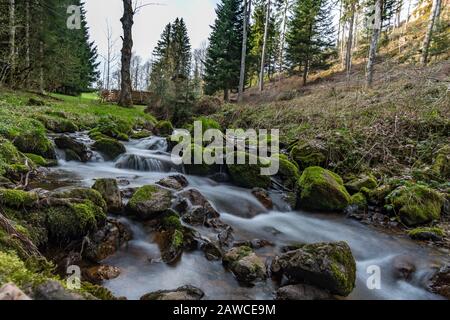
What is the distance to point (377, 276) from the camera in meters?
4.66

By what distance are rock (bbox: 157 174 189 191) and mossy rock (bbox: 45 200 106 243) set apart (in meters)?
2.40

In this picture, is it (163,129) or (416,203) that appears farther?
(163,129)

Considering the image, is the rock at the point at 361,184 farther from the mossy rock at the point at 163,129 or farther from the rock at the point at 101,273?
the mossy rock at the point at 163,129

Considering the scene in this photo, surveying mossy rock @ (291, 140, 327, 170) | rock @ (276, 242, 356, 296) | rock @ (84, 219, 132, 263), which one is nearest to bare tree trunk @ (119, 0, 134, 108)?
mossy rock @ (291, 140, 327, 170)

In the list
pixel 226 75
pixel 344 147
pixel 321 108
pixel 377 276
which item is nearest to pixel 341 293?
pixel 377 276

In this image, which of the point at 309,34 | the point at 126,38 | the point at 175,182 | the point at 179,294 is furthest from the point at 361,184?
the point at 309,34

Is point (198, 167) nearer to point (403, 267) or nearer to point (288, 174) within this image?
point (288, 174)

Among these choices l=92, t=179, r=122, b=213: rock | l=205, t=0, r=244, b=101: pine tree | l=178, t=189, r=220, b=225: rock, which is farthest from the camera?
l=205, t=0, r=244, b=101: pine tree

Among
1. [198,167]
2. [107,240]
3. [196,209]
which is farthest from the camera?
[198,167]

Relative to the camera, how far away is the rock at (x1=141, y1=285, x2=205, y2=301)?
3.25 metres

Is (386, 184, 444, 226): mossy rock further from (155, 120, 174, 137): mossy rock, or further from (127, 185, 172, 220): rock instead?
(155, 120, 174, 137): mossy rock

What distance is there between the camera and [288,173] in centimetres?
863

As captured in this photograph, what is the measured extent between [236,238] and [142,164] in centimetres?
407
